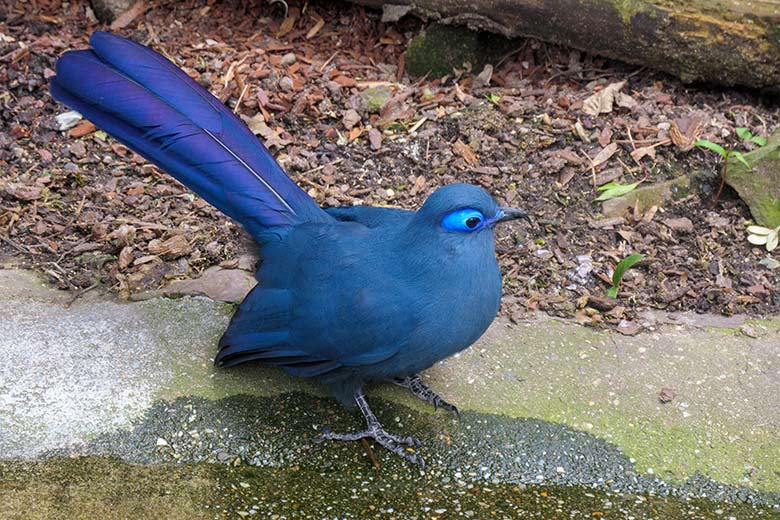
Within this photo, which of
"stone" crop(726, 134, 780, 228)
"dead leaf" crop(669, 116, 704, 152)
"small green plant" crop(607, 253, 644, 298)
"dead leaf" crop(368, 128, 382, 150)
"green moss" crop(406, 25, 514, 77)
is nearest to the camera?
"small green plant" crop(607, 253, 644, 298)

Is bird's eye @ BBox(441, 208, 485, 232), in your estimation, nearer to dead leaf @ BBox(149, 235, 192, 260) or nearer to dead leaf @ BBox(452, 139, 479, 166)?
dead leaf @ BBox(149, 235, 192, 260)

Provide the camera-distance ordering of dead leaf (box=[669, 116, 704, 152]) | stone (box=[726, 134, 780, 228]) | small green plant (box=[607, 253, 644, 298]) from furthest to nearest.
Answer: dead leaf (box=[669, 116, 704, 152]), stone (box=[726, 134, 780, 228]), small green plant (box=[607, 253, 644, 298])

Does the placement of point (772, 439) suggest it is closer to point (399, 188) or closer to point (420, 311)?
point (420, 311)

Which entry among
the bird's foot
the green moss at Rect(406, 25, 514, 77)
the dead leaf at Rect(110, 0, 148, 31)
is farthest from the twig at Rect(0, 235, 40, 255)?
the green moss at Rect(406, 25, 514, 77)

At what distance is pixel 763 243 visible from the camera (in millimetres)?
4695

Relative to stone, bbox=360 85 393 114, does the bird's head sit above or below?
above

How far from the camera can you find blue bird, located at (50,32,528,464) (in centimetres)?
338

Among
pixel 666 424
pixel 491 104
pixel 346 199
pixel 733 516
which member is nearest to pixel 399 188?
pixel 346 199

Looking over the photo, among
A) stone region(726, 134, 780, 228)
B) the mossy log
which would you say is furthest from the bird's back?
the mossy log

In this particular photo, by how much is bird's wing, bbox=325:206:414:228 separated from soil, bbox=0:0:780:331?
0.57 m

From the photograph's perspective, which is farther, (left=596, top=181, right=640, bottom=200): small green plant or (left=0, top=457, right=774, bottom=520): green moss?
(left=596, top=181, right=640, bottom=200): small green plant

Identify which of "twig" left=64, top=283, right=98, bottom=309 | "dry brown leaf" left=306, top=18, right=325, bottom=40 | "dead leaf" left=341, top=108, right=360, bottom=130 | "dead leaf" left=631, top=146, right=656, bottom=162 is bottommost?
"twig" left=64, top=283, right=98, bottom=309

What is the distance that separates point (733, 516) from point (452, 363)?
120 cm

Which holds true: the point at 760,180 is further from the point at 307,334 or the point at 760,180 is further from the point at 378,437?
the point at 307,334
